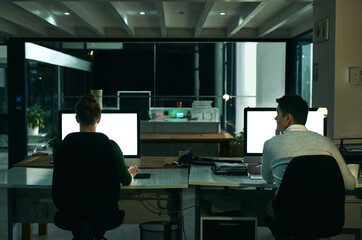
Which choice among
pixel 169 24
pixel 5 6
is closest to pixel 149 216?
pixel 5 6

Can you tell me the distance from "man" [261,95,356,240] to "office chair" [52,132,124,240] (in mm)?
929

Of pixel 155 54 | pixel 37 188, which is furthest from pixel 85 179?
pixel 155 54

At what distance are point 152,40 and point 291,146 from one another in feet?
20.0

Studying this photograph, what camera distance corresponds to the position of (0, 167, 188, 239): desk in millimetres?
3302

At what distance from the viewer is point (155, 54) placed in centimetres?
856

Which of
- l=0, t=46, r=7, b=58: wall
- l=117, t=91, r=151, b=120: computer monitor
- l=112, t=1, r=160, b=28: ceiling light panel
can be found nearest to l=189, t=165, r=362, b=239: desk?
l=112, t=1, r=160, b=28: ceiling light panel

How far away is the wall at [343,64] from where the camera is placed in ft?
15.4

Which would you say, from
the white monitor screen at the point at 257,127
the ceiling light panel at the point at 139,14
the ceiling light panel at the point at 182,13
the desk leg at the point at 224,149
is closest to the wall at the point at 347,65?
the white monitor screen at the point at 257,127

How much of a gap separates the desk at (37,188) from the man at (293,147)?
2.21 feet

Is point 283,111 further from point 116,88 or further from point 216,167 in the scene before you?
point 116,88

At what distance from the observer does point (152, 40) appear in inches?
335

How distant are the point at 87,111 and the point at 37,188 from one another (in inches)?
48.8

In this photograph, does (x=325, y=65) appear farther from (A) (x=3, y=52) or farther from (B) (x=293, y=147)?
(A) (x=3, y=52)

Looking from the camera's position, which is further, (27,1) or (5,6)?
(5,6)
